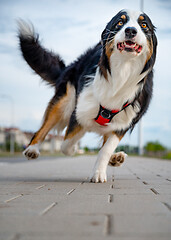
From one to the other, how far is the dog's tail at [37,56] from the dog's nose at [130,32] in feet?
9.00

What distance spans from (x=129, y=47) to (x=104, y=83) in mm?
840

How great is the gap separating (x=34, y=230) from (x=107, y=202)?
1112mm

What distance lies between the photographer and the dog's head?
387 cm

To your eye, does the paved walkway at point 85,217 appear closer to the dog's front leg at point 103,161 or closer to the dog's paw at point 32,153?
the dog's front leg at point 103,161

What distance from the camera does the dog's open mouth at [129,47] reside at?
392 centimetres

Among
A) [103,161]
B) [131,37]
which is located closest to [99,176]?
[103,161]

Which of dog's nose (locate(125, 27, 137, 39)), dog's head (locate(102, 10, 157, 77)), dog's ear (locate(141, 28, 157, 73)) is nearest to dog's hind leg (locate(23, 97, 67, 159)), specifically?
dog's head (locate(102, 10, 157, 77))

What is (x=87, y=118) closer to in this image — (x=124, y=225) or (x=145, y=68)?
(x=145, y=68)

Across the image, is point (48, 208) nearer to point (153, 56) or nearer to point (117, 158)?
point (153, 56)

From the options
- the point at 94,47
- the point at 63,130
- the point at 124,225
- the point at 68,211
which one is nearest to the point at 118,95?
the point at 94,47

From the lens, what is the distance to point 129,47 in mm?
3945

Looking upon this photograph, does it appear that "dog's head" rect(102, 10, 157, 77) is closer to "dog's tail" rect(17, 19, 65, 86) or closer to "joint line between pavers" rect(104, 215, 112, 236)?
"dog's tail" rect(17, 19, 65, 86)

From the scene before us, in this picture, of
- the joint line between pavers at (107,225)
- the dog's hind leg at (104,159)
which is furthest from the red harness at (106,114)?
the joint line between pavers at (107,225)

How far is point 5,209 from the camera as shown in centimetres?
243
